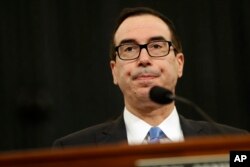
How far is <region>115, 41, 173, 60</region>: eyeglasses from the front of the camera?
1.96 metres

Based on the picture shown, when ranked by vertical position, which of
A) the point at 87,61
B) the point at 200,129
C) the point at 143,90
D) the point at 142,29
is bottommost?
the point at 200,129

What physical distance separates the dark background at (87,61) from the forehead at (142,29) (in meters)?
0.94

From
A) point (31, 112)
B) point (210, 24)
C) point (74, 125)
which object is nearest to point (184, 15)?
point (210, 24)

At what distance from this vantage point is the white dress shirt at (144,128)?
1.91m

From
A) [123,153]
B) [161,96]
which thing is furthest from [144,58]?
[123,153]

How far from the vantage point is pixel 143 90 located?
1.94 m

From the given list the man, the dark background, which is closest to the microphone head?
the man

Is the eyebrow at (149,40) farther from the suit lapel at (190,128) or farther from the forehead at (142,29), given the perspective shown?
the suit lapel at (190,128)

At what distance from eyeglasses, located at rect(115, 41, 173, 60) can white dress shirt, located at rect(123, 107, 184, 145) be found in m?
0.21

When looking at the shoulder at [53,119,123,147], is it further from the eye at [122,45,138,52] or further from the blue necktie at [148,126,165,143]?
the eye at [122,45,138,52]

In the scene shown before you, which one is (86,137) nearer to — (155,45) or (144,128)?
(144,128)

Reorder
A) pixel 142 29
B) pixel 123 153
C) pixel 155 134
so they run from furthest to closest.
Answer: pixel 142 29
pixel 155 134
pixel 123 153

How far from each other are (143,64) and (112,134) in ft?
0.88

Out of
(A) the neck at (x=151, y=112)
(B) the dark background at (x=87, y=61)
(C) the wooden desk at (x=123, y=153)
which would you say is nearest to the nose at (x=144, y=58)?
(A) the neck at (x=151, y=112)
